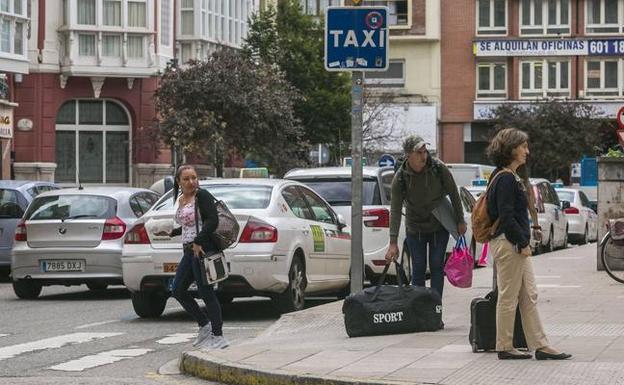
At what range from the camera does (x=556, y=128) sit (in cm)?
6569

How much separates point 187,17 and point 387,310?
133 feet

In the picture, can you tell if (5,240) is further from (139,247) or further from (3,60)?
(3,60)

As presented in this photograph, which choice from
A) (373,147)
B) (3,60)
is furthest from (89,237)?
(373,147)

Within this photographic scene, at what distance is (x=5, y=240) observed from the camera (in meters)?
23.5

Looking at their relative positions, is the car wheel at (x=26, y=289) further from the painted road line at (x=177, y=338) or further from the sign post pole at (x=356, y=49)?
the sign post pole at (x=356, y=49)

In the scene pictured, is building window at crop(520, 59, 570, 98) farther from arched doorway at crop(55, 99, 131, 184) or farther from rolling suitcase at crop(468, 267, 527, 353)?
rolling suitcase at crop(468, 267, 527, 353)

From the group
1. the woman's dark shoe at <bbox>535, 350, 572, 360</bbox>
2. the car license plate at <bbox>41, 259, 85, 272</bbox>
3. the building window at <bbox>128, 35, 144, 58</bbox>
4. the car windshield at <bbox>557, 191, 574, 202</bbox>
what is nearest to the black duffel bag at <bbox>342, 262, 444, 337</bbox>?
the woman's dark shoe at <bbox>535, 350, 572, 360</bbox>

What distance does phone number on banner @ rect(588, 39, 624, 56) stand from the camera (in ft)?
225

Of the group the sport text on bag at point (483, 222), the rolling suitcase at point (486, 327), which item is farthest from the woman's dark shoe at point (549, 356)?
the sport text on bag at point (483, 222)

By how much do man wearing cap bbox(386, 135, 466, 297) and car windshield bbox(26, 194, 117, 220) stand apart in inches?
286

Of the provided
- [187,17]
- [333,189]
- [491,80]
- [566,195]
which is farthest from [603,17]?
[333,189]

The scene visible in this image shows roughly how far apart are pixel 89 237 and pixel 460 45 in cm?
5259

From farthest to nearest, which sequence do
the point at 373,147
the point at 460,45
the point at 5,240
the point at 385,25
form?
1. the point at 460,45
2. the point at 373,147
3. the point at 5,240
4. the point at 385,25

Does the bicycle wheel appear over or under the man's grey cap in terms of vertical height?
under
